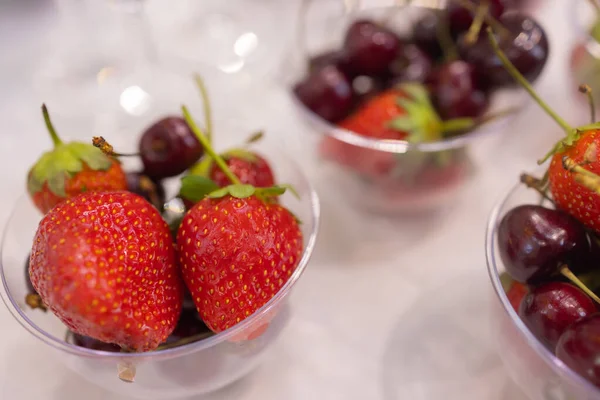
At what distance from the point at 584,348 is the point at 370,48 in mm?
596

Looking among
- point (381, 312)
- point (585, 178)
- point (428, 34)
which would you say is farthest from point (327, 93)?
point (585, 178)

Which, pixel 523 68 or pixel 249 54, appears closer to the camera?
pixel 523 68

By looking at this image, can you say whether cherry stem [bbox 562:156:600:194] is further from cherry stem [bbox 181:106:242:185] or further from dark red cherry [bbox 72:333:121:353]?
dark red cherry [bbox 72:333:121:353]

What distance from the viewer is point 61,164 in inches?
25.1

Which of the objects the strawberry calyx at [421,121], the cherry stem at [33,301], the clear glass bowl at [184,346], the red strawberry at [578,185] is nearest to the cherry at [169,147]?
the clear glass bowl at [184,346]

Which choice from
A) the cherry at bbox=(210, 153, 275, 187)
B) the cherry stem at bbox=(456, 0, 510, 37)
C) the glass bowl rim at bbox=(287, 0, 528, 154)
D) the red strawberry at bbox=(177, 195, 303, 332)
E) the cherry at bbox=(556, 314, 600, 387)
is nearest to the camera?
the cherry at bbox=(556, 314, 600, 387)

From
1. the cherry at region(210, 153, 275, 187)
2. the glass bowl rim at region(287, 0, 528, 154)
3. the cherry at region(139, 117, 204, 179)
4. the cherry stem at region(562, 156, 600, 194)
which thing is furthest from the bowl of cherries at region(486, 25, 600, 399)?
the cherry at region(139, 117, 204, 179)

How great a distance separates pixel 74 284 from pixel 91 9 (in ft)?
3.23

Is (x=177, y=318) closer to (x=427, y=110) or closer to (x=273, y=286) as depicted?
(x=273, y=286)

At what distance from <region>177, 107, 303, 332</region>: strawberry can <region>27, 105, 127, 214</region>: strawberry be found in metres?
0.12

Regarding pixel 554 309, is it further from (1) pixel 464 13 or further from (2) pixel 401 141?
(1) pixel 464 13

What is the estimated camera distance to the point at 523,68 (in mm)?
862

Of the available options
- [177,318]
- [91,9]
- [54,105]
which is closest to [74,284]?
[177,318]

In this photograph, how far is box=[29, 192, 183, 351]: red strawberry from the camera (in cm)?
51
